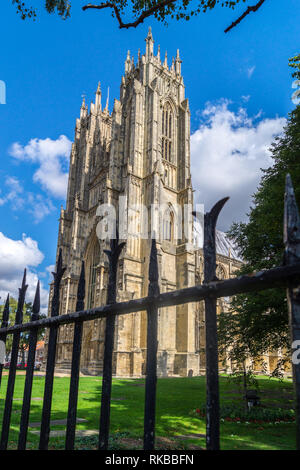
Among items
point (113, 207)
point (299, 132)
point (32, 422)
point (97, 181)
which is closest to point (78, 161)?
point (97, 181)

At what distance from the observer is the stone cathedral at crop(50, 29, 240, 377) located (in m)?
26.6

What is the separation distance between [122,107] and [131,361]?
26813mm

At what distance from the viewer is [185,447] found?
4.79 metres

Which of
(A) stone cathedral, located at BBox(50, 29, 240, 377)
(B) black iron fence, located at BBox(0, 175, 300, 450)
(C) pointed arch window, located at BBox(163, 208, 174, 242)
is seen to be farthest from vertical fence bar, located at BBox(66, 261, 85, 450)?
(C) pointed arch window, located at BBox(163, 208, 174, 242)

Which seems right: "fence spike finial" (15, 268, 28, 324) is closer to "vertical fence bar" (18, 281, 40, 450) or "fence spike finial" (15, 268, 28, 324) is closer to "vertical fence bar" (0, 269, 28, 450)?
"vertical fence bar" (0, 269, 28, 450)

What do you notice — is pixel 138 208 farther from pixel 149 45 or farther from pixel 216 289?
pixel 216 289

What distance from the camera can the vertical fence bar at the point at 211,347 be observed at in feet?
5.43

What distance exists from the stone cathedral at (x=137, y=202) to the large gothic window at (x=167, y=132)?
11 centimetres

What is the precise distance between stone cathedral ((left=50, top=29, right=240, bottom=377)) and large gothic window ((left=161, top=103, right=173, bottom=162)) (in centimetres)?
11

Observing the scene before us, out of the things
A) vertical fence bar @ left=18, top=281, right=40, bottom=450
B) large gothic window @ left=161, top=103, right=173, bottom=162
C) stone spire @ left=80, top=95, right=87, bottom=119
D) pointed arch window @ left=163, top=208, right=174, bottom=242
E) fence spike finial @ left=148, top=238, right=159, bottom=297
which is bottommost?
vertical fence bar @ left=18, top=281, right=40, bottom=450

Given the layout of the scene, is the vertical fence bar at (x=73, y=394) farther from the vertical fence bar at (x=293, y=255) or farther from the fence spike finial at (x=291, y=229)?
the fence spike finial at (x=291, y=229)

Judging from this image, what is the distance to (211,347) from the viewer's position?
1.74 metres

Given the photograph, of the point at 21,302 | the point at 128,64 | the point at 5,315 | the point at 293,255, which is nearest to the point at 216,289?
the point at 293,255

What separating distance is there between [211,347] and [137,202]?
94.7ft
